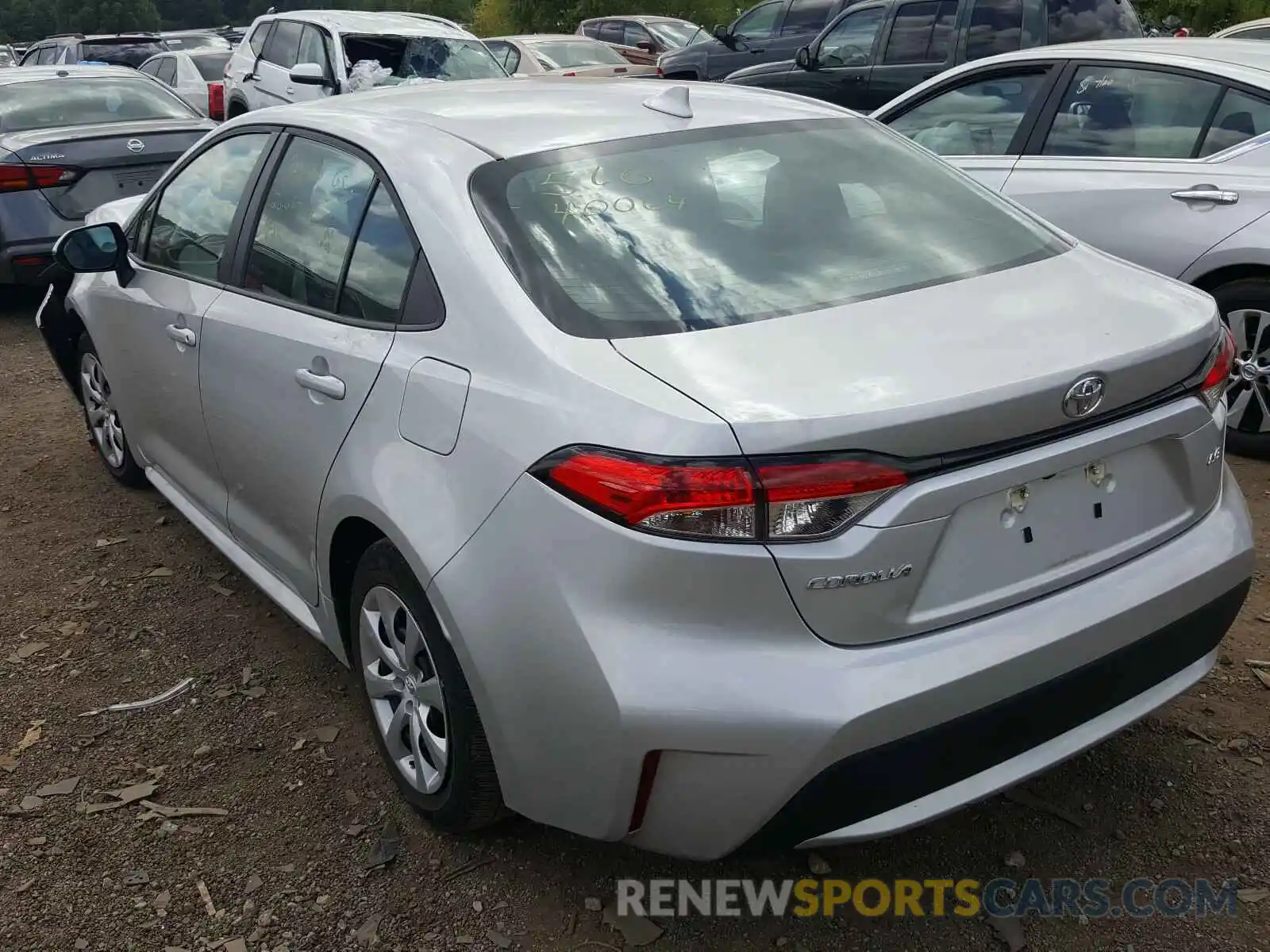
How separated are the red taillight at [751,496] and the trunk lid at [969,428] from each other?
3 centimetres

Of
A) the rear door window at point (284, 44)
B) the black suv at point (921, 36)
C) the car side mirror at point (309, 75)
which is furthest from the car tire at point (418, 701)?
the rear door window at point (284, 44)

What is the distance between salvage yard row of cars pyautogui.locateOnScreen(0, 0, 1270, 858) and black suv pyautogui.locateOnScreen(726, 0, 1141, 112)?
22.3ft

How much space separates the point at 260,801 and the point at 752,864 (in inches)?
48.9

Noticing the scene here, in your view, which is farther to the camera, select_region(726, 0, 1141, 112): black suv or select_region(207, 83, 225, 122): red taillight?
select_region(207, 83, 225, 122): red taillight

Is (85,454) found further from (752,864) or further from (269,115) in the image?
(752,864)

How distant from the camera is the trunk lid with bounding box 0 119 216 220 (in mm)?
7383

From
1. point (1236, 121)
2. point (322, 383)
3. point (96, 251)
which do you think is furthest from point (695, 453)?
point (1236, 121)

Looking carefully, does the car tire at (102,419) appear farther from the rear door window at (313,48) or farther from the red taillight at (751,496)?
the rear door window at (313,48)

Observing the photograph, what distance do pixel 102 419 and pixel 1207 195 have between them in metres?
4.59

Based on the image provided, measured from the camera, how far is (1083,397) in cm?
216

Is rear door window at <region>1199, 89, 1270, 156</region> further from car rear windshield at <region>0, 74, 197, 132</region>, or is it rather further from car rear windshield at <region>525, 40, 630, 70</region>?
car rear windshield at <region>525, 40, 630, 70</region>

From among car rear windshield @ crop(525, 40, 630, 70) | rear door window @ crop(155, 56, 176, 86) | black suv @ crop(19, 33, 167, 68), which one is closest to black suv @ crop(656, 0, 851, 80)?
car rear windshield @ crop(525, 40, 630, 70)

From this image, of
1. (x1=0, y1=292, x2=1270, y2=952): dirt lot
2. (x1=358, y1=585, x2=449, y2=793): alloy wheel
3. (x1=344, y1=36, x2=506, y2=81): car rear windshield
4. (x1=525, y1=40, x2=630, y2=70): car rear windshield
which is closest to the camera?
(x1=0, y1=292, x2=1270, y2=952): dirt lot

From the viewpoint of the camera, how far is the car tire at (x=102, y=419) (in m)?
4.82
